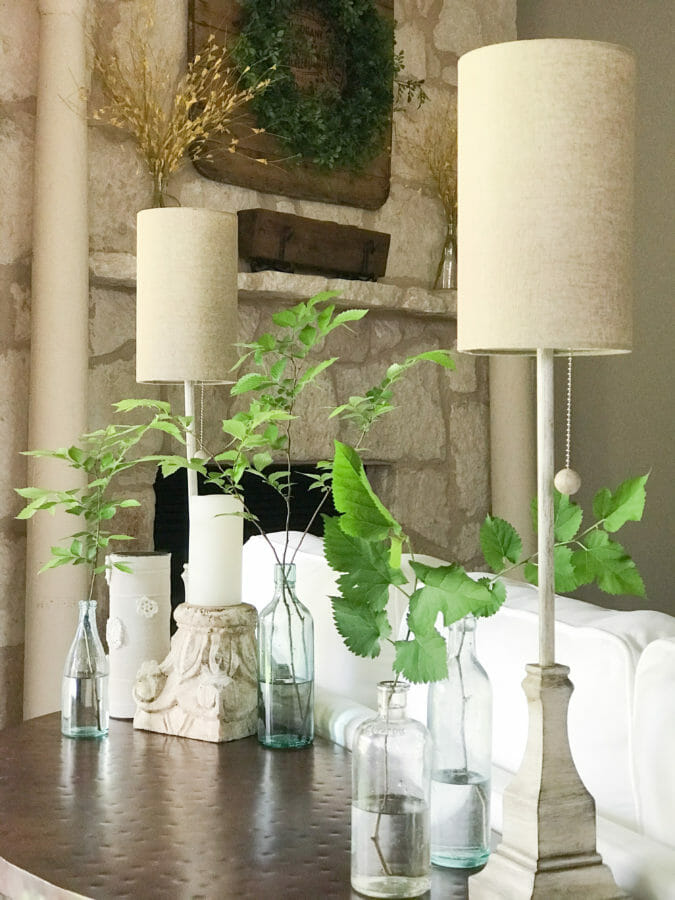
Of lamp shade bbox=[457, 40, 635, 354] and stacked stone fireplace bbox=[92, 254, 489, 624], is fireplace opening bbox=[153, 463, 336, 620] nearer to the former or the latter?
stacked stone fireplace bbox=[92, 254, 489, 624]

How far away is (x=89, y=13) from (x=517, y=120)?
7.76 ft

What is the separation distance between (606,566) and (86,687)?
0.80 meters

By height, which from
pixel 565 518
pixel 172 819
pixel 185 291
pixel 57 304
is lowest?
pixel 172 819

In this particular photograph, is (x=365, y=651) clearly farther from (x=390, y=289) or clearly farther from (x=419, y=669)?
(x=390, y=289)

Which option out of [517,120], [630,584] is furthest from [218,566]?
[517,120]

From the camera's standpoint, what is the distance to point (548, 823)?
851 millimetres

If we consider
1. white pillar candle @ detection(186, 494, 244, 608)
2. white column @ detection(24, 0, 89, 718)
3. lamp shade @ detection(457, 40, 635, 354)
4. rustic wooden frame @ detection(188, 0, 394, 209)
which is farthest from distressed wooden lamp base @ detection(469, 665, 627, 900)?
rustic wooden frame @ detection(188, 0, 394, 209)

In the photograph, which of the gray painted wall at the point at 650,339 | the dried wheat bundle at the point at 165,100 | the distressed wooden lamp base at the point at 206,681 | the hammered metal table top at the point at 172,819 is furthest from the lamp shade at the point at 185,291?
the gray painted wall at the point at 650,339

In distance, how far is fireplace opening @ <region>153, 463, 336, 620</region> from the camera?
10.3 ft

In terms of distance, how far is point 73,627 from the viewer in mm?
2676

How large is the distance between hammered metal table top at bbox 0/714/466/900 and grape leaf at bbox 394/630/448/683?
19 centimetres

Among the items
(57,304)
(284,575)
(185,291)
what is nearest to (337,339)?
(57,304)

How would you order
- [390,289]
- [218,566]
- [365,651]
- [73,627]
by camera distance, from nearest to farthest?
[365,651] < [218,566] < [73,627] < [390,289]

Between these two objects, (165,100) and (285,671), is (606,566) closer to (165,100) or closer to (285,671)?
(285,671)
